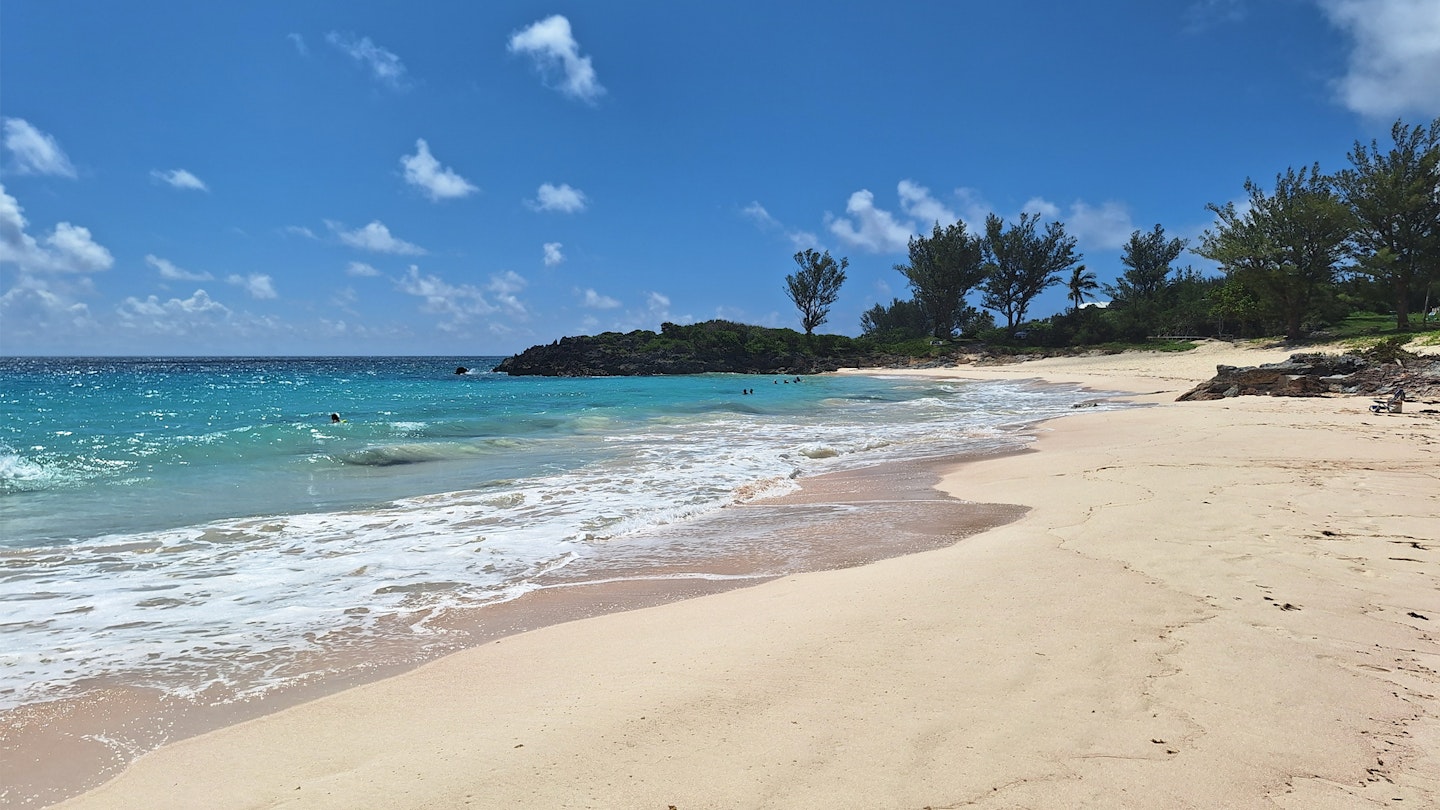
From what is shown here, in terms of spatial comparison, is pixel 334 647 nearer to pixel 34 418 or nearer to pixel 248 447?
pixel 248 447

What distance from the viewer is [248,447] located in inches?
587

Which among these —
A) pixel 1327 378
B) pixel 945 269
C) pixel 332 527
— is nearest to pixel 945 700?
pixel 332 527

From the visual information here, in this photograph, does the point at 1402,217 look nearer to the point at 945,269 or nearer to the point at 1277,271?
the point at 1277,271

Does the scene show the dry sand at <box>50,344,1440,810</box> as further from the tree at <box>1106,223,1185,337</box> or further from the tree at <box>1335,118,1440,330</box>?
the tree at <box>1106,223,1185,337</box>

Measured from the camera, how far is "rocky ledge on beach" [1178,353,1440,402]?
16797 mm

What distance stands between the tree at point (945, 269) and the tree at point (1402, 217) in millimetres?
34315

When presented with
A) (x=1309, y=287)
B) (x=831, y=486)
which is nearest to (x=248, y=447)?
(x=831, y=486)

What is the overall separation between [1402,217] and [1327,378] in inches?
1285

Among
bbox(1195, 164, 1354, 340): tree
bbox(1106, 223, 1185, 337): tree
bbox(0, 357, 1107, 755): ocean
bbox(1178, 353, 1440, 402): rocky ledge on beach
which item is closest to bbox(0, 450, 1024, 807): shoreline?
bbox(0, 357, 1107, 755): ocean

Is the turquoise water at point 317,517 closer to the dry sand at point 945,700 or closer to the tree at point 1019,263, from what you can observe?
the dry sand at point 945,700

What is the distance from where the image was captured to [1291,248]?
141 feet

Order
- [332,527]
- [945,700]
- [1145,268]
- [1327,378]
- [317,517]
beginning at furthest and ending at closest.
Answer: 1. [1145,268]
2. [1327,378]
3. [317,517]
4. [332,527]
5. [945,700]

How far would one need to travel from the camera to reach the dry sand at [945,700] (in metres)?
2.43

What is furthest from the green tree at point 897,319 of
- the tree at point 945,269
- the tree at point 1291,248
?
the tree at point 1291,248
